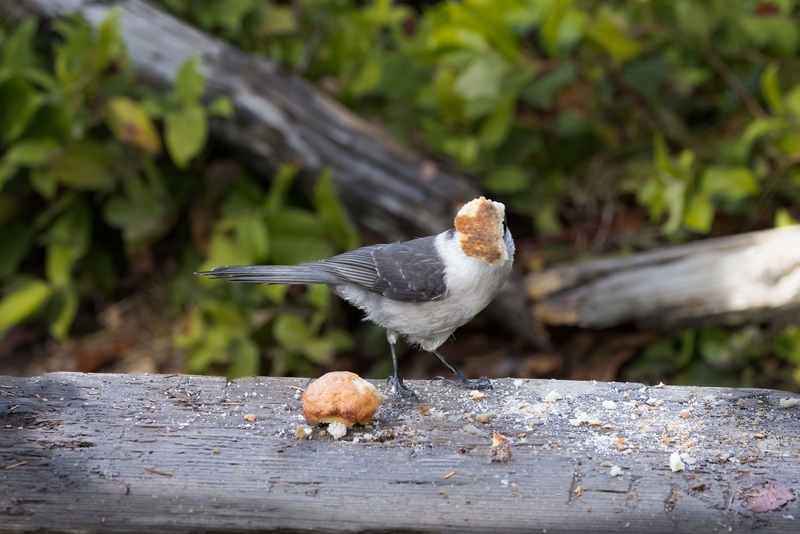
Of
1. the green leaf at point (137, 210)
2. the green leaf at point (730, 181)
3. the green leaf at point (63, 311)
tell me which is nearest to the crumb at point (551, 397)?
the green leaf at point (730, 181)

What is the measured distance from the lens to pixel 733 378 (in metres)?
4.83

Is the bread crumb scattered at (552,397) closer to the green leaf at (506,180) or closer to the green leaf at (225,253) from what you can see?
the green leaf at (225,253)

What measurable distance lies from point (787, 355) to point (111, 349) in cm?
444

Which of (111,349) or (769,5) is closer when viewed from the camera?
(769,5)

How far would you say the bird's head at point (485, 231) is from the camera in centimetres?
269

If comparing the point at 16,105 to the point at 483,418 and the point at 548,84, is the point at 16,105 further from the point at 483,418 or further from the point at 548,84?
the point at 483,418

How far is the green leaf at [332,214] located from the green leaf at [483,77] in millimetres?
1019

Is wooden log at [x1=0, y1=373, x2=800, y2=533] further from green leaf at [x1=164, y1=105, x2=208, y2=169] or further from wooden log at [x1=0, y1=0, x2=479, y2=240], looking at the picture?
wooden log at [x1=0, y1=0, x2=479, y2=240]

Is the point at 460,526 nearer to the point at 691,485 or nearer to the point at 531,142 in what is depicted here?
the point at 691,485

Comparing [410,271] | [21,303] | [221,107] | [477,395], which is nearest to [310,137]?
[221,107]

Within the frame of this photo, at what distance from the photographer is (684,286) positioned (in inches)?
182

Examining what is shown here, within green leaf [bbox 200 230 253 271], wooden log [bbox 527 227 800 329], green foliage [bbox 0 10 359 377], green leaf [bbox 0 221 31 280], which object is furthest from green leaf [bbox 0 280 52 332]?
wooden log [bbox 527 227 800 329]

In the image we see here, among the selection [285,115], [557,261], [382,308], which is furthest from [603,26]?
[382,308]

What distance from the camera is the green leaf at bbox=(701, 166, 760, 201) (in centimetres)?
453
